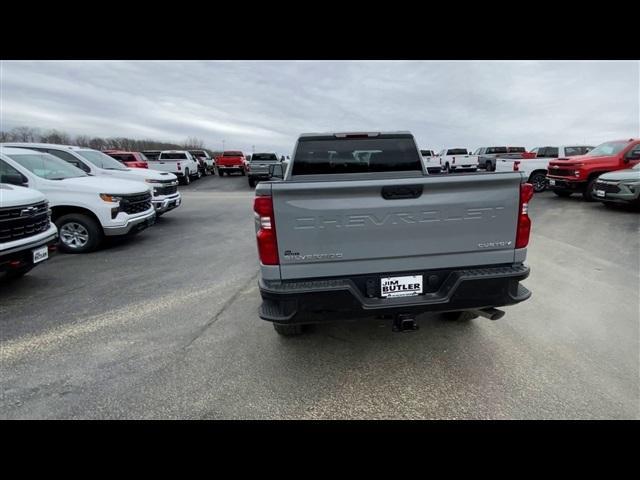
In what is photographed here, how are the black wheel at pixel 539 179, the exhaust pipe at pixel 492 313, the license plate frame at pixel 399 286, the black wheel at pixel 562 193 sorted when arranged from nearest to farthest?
the license plate frame at pixel 399 286, the exhaust pipe at pixel 492 313, the black wheel at pixel 562 193, the black wheel at pixel 539 179

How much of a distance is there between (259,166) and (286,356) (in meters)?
19.0

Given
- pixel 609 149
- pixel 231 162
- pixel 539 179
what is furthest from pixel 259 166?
pixel 609 149

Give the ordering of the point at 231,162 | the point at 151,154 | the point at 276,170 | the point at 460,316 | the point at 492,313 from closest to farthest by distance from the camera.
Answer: the point at 492,313, the point at 460,316, the point at 276,170, the point at 151,154, the point at 231,162

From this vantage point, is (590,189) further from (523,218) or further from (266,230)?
(266,230)

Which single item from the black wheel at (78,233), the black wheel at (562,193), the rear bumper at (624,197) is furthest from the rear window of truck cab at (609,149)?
the black wheel at (78,233)

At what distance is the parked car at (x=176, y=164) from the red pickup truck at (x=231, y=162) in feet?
13.2

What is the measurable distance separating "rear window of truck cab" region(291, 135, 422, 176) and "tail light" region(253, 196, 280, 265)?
186 centimetres

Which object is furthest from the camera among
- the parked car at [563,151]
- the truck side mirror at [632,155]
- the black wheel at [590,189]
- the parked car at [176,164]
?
the parked car at [176,164]

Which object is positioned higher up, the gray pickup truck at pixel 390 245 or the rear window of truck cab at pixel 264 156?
the rear window of truck cab at pixel 264 156

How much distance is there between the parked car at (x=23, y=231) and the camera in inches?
164

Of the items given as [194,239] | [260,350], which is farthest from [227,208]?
[260,350]

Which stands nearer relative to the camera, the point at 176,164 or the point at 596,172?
the point at 596,172

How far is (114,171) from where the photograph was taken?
9.29 metres

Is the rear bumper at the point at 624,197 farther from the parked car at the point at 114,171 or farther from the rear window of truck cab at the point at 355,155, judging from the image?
the parked car at the point at 114,171
